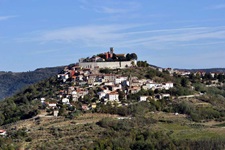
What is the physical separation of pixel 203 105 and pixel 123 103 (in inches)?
353

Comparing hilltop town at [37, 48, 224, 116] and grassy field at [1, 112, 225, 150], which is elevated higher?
hilltop town at [37, 48, 224, 116]

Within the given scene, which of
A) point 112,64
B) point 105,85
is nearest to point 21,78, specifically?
point 112,64

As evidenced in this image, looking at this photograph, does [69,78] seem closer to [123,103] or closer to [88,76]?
[88,76]

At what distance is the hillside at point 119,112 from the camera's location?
39938 mm

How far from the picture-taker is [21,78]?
151000 mm

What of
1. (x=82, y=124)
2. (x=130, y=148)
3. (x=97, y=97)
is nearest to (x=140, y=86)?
(x=97, y=97)

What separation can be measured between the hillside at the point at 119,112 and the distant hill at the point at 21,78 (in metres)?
72.2

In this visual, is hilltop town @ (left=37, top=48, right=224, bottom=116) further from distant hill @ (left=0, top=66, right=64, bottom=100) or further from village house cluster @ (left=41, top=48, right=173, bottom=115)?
distant hill @ (left=0, top=66, right=64, bottom=100)

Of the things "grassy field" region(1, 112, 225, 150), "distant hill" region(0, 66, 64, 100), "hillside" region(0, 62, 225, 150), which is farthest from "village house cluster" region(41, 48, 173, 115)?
"distant hill" region(0, 66, 64, 100)

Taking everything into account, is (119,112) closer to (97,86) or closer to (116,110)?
(116,110)

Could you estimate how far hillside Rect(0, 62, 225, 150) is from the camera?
3994cm

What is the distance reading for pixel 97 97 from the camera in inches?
2266

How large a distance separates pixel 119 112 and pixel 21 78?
10400 cm

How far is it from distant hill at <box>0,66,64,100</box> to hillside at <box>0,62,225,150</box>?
72.2 meters
